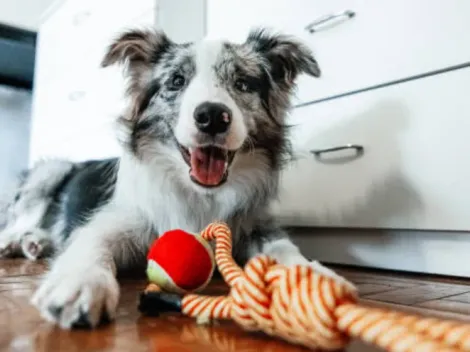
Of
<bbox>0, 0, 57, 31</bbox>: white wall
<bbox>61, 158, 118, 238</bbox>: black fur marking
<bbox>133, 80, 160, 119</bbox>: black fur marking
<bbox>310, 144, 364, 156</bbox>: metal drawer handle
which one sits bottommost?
<bbox>61, 158, 118, 238</bbox>: black fur marking

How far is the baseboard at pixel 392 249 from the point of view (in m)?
1.47

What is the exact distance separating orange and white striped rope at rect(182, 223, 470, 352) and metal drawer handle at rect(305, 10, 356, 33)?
1211 mm

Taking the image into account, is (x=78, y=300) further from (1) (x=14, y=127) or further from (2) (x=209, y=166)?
(1) (x=14, y=127)

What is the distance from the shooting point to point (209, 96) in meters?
1.36

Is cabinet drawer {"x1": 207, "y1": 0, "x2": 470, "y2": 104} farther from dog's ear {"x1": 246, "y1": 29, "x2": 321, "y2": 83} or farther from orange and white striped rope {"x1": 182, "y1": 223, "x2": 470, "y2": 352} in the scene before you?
orange and white striped rope {"x1": 182, "y1": 223, "x2": 470, "y2": 352}

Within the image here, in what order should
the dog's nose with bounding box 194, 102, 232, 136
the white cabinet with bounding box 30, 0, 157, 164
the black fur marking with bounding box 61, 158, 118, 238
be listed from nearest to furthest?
1. the dog's nose with bounding box 194, 102, 232, 136
2. the black fur marking with bounding box 61, 158, 118, 238
3. the white cabinet with bounding box 30, 0, 157, 164

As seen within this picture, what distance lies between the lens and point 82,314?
0.78m

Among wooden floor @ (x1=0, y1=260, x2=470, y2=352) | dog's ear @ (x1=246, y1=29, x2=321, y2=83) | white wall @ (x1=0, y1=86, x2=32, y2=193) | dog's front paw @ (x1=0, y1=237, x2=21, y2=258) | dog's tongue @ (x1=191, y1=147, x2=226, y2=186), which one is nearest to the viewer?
wooden floor @ (x1=0, y1=260, x2=470, y2=352)

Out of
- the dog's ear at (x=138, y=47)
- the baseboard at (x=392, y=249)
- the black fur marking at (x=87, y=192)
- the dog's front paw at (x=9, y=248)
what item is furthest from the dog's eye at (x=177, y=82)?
the dog's front paw at (x=9, y=248)

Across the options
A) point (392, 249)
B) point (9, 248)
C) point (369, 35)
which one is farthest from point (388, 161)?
point (9, 248)

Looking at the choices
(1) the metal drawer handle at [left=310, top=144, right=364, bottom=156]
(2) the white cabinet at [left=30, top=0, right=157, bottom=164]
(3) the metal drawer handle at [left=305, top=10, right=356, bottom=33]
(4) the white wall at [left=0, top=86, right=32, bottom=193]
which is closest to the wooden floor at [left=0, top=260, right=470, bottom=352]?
(1) the metal drawer handle at [left=310, top=144, right=364, bottom=156]

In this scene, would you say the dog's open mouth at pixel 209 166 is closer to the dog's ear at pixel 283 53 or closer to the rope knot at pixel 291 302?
the dog's ear at pixel 283 53

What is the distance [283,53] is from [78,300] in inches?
44.3

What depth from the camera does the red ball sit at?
1.00 metres
